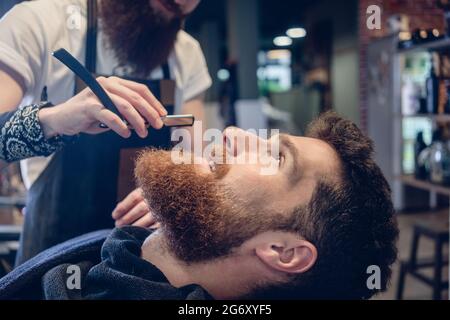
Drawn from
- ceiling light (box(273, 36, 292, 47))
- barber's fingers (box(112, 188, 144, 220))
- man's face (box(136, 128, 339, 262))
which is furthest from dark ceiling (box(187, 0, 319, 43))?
man's face (box(136, 128, 339, 262))

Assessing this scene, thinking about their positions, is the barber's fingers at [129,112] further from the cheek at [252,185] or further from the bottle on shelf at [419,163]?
the bottle on shelf at [419,163]

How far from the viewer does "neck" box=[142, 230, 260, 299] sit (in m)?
1.03

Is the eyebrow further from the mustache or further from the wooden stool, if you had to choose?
the wooden stool

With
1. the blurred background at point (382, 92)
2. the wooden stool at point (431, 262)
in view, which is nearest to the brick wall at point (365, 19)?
the blurred background at point (382, 92)

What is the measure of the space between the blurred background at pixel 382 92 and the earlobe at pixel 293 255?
0.35m

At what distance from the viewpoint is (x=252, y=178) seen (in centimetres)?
106

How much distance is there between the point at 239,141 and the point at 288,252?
26cm

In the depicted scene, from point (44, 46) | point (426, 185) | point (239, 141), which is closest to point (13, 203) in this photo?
point (44, 46)

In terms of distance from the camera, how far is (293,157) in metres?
1.09

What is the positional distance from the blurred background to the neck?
15.6 inches

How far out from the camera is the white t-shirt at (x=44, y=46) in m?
1.19
